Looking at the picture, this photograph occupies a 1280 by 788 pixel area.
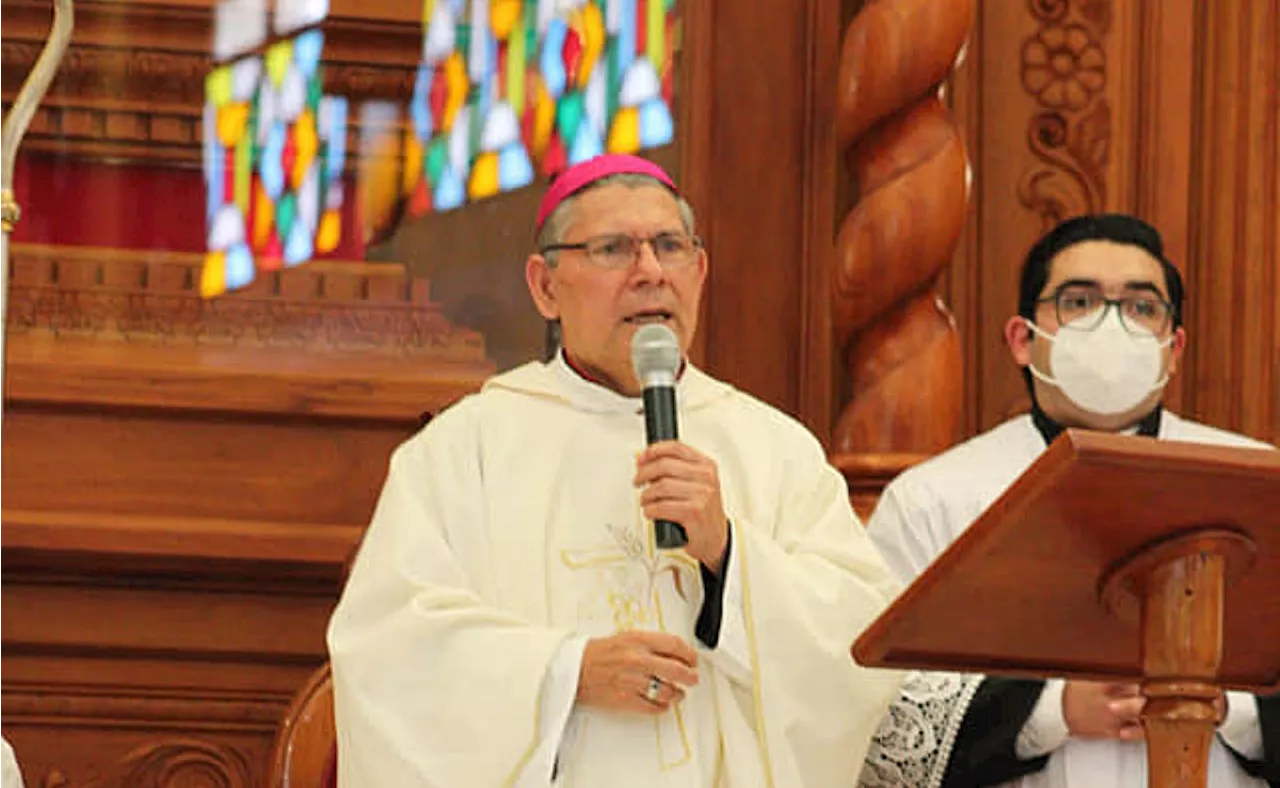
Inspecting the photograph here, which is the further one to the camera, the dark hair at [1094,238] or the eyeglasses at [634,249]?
the dark hair at [1094,238]

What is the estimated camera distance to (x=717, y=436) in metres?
4.30

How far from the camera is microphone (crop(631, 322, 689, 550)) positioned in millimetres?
3691

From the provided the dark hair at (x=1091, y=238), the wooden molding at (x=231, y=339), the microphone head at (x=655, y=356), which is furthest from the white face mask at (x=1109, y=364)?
the wooden molding at (x=231, y=339)

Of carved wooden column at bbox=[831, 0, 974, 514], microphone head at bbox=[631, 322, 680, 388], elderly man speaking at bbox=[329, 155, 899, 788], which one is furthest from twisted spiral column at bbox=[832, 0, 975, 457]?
microphone head at bbox=[631, 322, 680, 388]

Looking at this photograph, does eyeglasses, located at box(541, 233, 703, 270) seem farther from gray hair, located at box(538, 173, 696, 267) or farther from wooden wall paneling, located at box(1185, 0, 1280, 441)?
wooden wall paneling, located at box(1185, 0, 1280, 441)

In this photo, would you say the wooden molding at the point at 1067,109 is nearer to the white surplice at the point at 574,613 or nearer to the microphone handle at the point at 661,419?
the white surplice at the point at 574,613

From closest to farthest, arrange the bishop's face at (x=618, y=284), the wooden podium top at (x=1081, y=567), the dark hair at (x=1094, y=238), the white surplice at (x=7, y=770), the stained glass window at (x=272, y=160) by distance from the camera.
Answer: the wooden podium top at (x=1081, y=567), the white surplice at (x=7, y=770), the bishop's face at (x=618, y=284), the dark hair at (x=1094, y=238), the stained glass window at (x=272, y=160)

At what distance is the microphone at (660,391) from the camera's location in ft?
12.1

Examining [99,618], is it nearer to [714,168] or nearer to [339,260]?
[339,260]

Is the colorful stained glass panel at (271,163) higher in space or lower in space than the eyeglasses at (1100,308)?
higher

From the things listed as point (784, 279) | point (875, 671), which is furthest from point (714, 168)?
point (875, 671)

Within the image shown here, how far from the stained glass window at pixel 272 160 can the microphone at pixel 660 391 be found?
85.2 inches

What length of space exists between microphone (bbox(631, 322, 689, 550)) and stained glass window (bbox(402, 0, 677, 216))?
85.8 inches

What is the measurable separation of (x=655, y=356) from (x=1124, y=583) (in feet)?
2.84
